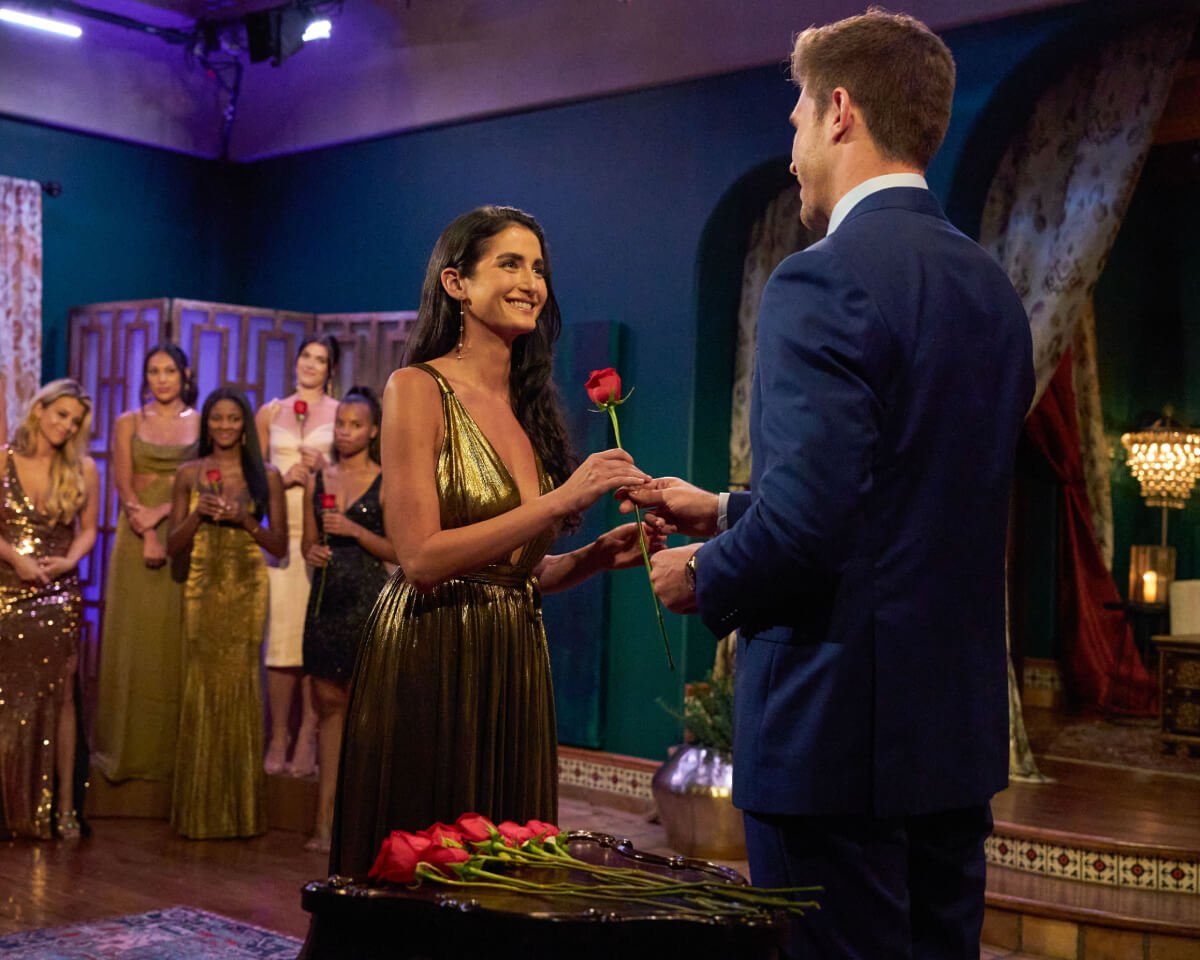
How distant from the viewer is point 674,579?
1.86 metres

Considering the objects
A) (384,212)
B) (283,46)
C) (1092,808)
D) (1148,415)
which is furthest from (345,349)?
(1148,415)

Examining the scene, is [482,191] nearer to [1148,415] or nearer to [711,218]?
[711,218]

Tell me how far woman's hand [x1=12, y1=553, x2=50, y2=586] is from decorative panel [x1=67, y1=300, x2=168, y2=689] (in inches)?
69.5

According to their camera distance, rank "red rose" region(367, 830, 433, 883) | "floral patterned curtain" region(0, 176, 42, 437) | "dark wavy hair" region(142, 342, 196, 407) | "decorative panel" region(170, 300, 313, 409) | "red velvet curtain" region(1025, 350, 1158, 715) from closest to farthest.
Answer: "red rose" region(367, 830, 433, 883) → "dark wavy hair" region(142, 342, 196, 407) → "decorative panel" region(170, 300, 313, 409) → "floral patterned curtain" region(0, 176, 42, 437) → "red velvet curtain" region(1025, 350, 1158, 715)

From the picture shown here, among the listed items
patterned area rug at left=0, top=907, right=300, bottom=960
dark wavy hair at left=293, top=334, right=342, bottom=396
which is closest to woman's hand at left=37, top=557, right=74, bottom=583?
dark wavy hair at left=293, top=334, right=342, bottom=396

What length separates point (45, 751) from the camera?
564 cm

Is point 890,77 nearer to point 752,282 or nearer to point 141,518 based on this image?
point 752,282

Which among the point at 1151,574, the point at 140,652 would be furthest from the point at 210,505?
the point at 1151,574

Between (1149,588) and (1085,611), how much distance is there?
75 centimetres

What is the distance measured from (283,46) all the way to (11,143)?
1588 millimetres

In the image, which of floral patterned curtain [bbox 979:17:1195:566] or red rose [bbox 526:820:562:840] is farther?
floral patterned curtain [bbox 979:17:1195:566]

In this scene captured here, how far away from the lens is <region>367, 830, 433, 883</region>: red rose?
5.56 feet

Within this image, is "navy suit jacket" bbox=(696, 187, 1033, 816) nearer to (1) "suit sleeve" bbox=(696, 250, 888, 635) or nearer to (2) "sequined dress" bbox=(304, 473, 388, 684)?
(1) "suit sleeve" bbox=(696, 250, 888, 635)


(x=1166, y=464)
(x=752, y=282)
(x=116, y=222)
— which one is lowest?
(x=1166, y=464)
